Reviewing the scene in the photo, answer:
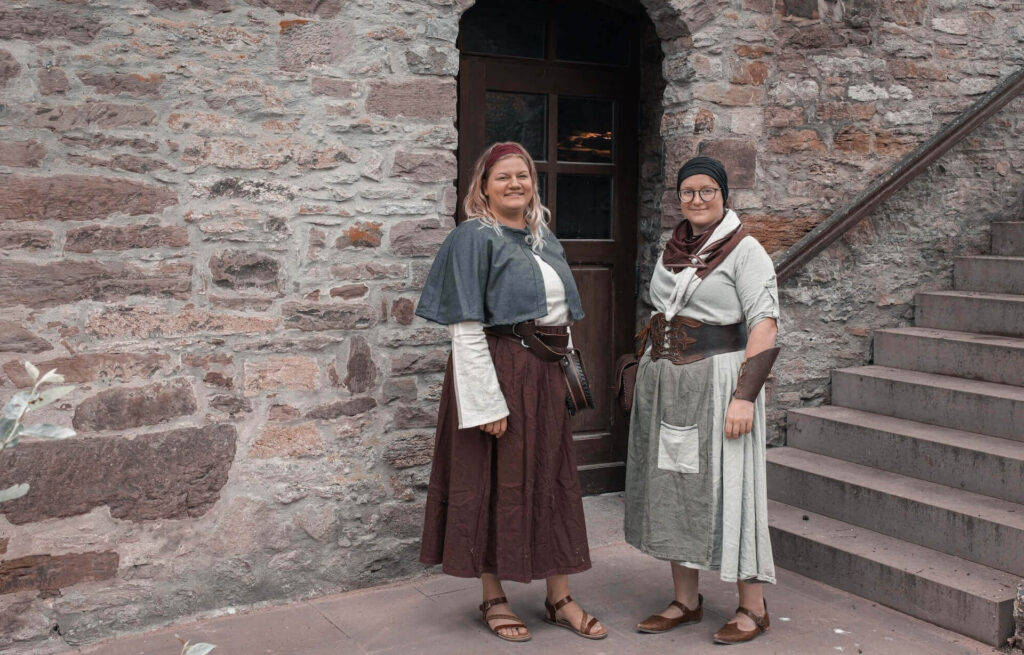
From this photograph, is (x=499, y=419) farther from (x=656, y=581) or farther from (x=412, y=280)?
(x=656, y=581)

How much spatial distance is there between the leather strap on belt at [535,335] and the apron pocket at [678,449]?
454 mm

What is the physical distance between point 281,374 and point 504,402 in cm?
94

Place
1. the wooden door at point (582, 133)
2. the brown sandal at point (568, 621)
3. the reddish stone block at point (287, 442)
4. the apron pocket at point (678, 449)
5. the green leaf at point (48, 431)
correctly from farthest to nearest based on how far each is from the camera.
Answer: the wooden door at point (582, 133), the reddish stone block at point (287, 442), the brown sandal at point (568, 621), the apron pocket at point (678, 449), the green leaf at point (48, 431)

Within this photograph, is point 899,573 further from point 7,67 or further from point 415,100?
point 7,67

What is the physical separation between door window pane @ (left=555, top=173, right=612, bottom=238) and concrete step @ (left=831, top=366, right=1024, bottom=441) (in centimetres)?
140

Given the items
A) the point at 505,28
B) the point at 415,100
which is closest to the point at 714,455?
the point at 415,100

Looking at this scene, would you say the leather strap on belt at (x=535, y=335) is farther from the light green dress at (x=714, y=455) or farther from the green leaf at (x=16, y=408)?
the green leaf at (x=16, y=408)

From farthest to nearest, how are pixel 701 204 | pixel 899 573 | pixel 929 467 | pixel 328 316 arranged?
pixel 929 467 → pixel 328 316 → pixel 899 573 → pixel 701 204

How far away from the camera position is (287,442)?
371 centimetres

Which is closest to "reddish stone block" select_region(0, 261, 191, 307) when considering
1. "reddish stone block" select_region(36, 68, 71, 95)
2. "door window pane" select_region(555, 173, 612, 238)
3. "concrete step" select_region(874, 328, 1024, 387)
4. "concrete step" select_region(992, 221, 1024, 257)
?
"reddish stone block" select_region(36, 68, 71, 95)

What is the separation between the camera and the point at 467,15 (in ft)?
15.2

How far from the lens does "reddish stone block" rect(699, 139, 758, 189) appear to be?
4562mm

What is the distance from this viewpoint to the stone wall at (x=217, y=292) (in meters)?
3.27

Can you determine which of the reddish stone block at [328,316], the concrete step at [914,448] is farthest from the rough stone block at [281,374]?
the concrete step at [914,448]
